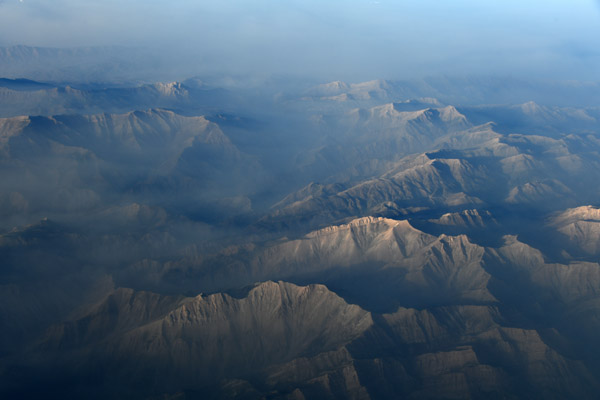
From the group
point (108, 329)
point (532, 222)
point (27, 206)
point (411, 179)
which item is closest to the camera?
point (108, 329)

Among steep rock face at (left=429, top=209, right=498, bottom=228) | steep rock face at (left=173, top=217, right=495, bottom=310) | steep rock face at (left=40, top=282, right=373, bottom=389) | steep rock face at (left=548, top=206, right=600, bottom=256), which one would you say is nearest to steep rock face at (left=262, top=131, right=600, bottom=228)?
steep rock face at (left=429, top=209, right=498, bottom=228)

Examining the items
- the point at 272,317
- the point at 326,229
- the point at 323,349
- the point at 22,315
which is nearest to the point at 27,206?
the point at 22,315

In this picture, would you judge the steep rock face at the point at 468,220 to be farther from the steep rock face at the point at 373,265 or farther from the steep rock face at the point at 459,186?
the steep rock face at the point at 373,265

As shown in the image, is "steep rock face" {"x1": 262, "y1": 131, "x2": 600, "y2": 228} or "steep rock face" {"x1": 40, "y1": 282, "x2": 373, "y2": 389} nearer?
"steep rock face" {"x1": 40, "y1": 282, "x2": 373, "y2": 389}

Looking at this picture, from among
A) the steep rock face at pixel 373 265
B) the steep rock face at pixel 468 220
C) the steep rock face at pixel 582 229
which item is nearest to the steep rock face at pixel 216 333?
the steep rock face at pixel 373 265

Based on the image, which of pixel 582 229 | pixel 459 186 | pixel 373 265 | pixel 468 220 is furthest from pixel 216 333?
pixel 459 186

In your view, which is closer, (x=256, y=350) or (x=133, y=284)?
(x=256, y=350)

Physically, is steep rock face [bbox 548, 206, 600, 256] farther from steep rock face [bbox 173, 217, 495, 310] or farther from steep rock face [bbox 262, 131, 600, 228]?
steep rock face [bbox 262, 131, 600, 228]

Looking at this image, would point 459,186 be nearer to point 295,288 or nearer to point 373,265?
point 373,265

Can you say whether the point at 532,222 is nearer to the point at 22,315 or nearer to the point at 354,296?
the point at 354,296

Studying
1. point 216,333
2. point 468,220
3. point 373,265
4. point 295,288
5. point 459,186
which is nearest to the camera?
point 216,333

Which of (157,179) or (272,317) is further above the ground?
(272,317)
